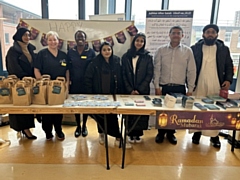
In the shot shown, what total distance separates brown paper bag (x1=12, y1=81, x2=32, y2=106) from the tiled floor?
2.37 feet

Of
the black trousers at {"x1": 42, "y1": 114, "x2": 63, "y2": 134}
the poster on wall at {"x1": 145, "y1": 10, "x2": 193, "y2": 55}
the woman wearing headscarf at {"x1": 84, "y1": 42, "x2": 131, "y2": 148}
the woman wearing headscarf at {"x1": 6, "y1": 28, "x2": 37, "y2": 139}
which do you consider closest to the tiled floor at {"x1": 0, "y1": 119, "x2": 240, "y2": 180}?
the black trousers at {"x1": 42, "y1": 114, "x2": 63, "y2": 134}

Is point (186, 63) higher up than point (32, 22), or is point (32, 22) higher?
point (32, 22)

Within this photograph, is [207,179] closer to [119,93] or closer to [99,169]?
[99,169]

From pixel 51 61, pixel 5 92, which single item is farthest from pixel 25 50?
pixel 5 92

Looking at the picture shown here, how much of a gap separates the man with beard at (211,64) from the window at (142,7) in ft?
4.52

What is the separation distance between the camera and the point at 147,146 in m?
2.77

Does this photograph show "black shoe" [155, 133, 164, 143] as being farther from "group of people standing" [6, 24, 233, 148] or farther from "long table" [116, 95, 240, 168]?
"long table" [116, 95, 240, 168]

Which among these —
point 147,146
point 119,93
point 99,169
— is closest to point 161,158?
point 147,146

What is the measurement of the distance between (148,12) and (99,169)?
231 centimetres

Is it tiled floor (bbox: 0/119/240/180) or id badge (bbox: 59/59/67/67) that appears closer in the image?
tiled floor (bbox: 0/119/240/180)

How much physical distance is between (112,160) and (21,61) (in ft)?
5.15

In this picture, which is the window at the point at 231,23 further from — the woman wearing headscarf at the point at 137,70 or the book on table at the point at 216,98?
the woman wearing headscarf at the point at 137,70

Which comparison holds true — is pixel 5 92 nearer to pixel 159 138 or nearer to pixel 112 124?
pixel 112 124

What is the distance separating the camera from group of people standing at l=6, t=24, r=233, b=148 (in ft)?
8.23
